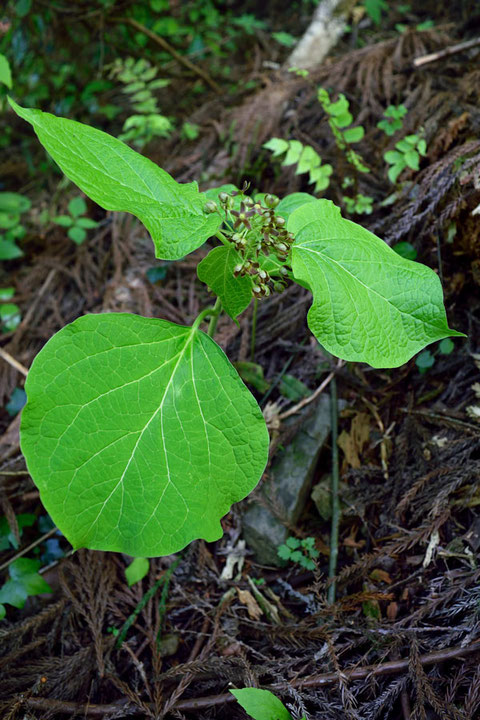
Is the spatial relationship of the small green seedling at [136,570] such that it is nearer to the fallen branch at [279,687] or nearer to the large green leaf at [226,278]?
the fallen branch at [279,687]

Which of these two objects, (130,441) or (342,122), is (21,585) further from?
(342,122)

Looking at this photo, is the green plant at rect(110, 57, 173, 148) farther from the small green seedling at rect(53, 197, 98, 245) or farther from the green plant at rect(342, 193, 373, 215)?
the green plant at rect(342, 193, 373, 215)

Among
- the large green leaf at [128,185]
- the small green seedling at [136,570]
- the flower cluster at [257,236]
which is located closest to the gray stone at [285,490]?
the small green seedling at [136,570]

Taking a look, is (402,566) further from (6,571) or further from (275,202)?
(6,571)

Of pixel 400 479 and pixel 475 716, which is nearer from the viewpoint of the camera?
pixel 475 716

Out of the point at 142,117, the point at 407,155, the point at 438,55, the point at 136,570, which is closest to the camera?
the point at 136,570

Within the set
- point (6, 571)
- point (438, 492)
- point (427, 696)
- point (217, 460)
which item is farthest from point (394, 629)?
point (6, 571)

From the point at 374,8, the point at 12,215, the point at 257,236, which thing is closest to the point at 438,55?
the point at 374,8
